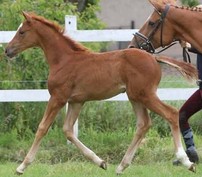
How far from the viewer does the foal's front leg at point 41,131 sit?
7648 millimetres

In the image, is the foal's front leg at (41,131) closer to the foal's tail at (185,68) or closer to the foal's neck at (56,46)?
A: the foal's neck at (56,46)

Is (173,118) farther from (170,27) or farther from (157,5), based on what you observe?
(157,5)

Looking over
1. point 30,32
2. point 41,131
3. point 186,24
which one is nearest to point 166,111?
point 186,24

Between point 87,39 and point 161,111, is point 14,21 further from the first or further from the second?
point 161,111

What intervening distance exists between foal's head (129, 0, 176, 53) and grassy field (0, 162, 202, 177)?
137 cm

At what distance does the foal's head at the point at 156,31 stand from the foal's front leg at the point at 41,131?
3.73ft

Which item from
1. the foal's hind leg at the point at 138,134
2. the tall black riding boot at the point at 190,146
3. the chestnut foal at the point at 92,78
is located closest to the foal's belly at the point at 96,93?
the chestnut foal at the point at 92,78

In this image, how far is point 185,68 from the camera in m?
7.73

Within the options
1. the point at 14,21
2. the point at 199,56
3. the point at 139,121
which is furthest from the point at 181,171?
the point at 14,21

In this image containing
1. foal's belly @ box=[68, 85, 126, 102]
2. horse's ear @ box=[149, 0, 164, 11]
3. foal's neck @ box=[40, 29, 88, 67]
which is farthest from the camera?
foal's neck @ box=[40, 29, 88, 67]

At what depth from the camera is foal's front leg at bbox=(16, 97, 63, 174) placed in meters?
7.65

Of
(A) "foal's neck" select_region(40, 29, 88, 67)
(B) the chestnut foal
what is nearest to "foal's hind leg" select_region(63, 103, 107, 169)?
(B) the chestnut foal

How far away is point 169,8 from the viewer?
768 centimetres

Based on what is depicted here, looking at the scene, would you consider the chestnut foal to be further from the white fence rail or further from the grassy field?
the white fence rail
